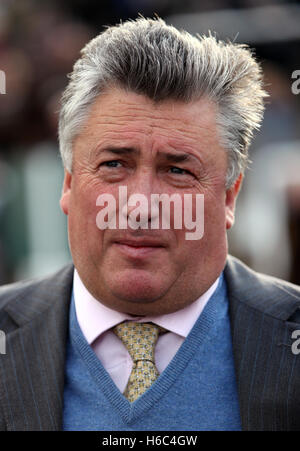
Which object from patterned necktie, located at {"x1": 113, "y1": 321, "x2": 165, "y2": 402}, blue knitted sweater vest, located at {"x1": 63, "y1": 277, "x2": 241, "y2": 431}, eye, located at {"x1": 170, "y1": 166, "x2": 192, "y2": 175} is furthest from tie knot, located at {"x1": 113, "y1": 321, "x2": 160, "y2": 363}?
eye, located at {"x1": 170, "y1": 166, "x2": 192, "y2": 175}

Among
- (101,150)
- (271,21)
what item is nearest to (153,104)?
(101,150)

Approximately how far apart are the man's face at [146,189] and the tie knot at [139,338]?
87mm

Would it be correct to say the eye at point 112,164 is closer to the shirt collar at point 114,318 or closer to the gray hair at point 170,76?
the gray hair at point 170,76

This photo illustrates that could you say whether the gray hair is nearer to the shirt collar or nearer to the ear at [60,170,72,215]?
the ear at [60,170,72,215]

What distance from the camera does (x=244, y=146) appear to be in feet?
9.34

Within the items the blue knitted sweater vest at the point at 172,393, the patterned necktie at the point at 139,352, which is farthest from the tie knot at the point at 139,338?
the blue knitted sweater vest at the point at 172,393

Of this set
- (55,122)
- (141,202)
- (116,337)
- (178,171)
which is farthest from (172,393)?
(55,122)

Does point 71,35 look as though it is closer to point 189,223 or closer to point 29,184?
point 29,184

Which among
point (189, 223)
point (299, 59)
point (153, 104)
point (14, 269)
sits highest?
point (299, 59)

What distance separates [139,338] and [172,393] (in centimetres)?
26

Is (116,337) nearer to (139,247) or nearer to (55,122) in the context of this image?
(139,247)

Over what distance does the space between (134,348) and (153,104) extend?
37.8 inches

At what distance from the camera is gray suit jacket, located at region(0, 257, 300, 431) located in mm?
2545

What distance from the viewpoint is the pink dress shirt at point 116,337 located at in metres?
2.72
